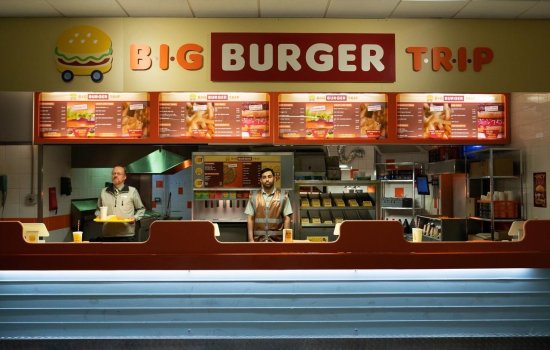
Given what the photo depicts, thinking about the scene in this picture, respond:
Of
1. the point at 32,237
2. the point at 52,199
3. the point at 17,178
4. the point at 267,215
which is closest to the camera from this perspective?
the point at 32,237

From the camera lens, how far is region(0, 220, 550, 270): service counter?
3021 mm

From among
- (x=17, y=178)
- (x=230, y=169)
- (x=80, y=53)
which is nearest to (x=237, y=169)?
(x=230, y=169)

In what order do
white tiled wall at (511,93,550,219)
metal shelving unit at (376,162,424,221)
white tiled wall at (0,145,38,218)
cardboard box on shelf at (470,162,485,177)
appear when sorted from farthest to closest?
metal shelving unit at (376,162,424,221) < cardboard box on shelf at (470,162,485,177) < white tiled wall at (0,145,38,218) < white tiled wall at (511,93,550,219)

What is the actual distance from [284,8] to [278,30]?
227 millimetres

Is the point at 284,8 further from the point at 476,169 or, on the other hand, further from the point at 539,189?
the point at 476,169

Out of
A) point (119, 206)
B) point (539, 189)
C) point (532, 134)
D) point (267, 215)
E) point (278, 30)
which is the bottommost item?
point (267, 215)

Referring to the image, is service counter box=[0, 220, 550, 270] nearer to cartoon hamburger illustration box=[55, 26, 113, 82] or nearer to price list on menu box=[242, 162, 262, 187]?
cartoon hamburger illustration box=[55, 26, 113, 82]

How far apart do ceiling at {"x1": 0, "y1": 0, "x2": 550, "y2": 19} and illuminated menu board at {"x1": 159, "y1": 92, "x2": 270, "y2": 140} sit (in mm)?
810

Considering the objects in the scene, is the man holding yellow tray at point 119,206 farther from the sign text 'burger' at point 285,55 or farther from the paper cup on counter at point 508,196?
the paper cup on counter at point 508,196

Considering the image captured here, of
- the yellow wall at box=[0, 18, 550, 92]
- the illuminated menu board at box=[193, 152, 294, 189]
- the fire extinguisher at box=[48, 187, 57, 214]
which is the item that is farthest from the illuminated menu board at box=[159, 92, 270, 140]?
the fire extinguisher at box=[48, 187, 57, 214]

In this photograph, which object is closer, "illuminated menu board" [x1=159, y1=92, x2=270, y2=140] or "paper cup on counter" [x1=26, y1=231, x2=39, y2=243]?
"paper cup on counter" [x1=26, y1=231, x2=39, y2=243]

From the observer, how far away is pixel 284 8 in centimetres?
376

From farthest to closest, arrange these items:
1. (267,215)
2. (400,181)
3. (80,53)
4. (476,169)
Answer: (400,181), (476,169), (267,215), (80,53)

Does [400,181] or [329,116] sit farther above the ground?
[329,116]
